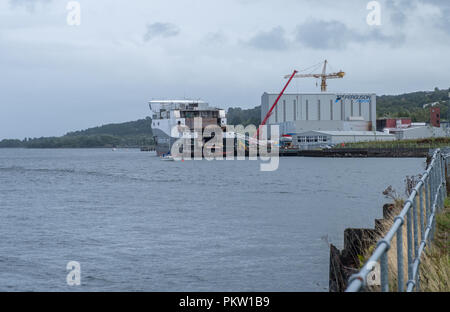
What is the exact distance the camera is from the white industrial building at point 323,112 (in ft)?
411

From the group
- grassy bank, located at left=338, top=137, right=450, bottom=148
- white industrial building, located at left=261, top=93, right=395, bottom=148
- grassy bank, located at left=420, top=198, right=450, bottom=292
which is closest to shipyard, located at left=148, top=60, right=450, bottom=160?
white industrial building, located at left=261, top=93, right=395, bottom=148

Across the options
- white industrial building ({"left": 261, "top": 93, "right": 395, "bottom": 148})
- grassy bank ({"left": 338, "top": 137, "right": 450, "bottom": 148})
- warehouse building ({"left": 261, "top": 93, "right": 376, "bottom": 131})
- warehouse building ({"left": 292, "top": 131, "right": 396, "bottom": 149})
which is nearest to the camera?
grassy bank ({"left": 338, "top": 137, "right": 450, "bottom": 148})

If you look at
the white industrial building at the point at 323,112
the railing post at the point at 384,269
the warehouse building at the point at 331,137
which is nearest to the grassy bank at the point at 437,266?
the railing post at the point at 384,269

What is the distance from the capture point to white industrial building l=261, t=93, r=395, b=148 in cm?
12512

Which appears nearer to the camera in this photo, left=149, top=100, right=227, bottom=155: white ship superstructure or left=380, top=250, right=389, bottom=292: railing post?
left=380, top=250, right=389, bottom=292: railing post

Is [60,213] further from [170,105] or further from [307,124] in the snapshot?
[307,124]

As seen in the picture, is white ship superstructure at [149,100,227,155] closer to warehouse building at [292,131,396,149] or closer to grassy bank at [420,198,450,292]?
warehouse building at [292,131,396,149]

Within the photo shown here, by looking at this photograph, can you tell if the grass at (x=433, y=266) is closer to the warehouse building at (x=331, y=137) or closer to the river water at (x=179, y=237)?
the river water at (x=179, y=237)

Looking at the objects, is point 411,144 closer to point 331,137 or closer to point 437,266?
point 331,137

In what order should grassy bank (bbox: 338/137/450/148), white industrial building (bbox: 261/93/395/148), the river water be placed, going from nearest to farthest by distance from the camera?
the river water → grassy bank (bbox: 338/137/450/148) → white industrial building (bbox: 261/93/395/148)

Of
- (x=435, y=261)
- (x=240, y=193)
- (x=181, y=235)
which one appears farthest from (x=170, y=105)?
(x=435, y=261)

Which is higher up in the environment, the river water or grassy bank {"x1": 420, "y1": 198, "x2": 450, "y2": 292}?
grassy bank {"x1": 420, "y1": 198, "x2": 450, "y2": 292}

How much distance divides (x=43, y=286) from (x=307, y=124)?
11241 cm

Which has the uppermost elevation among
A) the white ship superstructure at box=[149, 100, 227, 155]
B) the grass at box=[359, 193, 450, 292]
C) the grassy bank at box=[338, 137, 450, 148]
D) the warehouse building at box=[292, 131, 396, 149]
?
the white ship superstructure at box=[149, 100, 227, 155]
